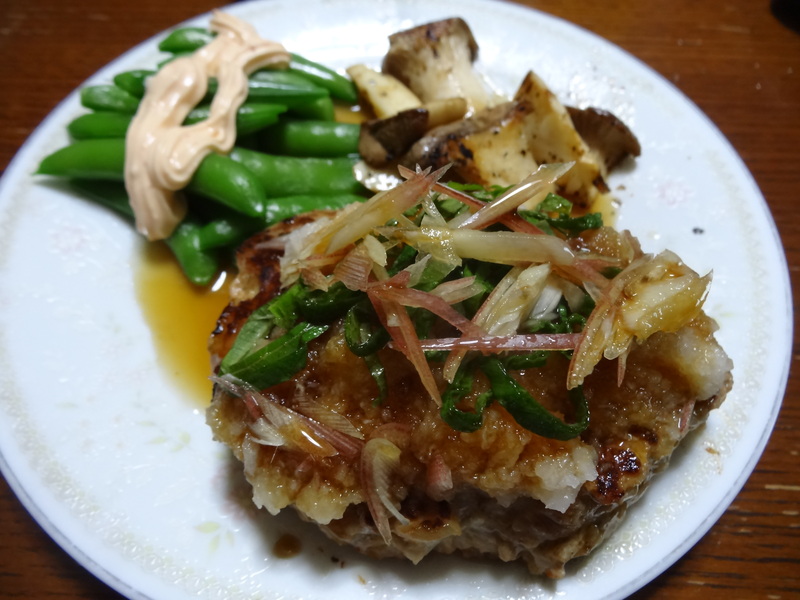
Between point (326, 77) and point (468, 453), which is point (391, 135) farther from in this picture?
point (468, 453)

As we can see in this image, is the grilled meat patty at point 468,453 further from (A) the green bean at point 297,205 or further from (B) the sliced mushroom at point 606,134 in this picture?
(B) the sliced mushroom at point 606,134

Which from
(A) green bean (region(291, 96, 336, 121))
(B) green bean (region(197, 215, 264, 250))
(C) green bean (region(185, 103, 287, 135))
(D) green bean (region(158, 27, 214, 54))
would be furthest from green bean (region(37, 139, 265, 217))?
(D) green bean (region(158, 27, 214, 54))

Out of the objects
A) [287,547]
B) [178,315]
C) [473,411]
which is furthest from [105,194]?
[473,411]

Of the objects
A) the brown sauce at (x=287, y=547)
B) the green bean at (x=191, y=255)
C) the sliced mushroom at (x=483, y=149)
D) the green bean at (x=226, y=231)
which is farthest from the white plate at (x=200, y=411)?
the sliced mushroom at (x=483, y=149)

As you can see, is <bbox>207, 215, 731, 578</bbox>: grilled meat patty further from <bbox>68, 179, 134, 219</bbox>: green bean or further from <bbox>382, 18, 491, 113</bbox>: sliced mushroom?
<bbox>382, 18, 491, 113</bbox>: sliced mushroom

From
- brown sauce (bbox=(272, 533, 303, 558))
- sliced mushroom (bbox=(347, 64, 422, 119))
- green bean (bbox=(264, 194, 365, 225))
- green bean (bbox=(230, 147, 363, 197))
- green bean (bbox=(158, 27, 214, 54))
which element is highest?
green bean (bbox=(158, 27, 214, 54))

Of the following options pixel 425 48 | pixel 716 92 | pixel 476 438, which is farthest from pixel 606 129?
pixel 476 438
